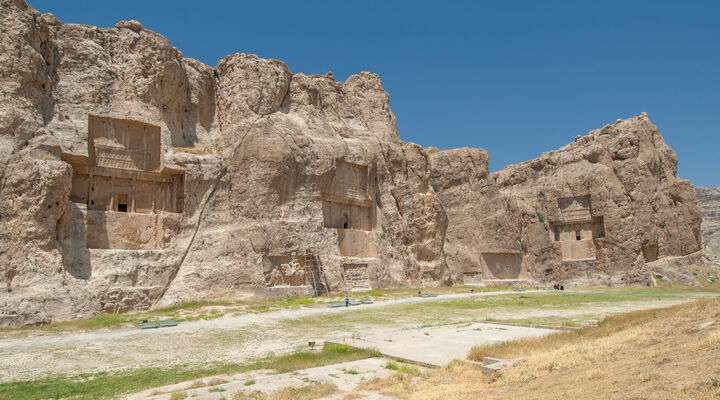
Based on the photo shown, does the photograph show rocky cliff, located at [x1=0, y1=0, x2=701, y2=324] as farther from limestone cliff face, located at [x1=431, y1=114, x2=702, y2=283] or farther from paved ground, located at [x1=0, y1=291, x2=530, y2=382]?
paved ground, located at [x1=0, y1=291, x2=530, y2=382]

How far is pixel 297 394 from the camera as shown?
9781 millimetres

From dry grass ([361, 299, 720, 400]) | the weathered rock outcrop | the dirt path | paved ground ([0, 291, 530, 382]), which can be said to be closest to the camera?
dry grass ([361, 299, 720, 400])

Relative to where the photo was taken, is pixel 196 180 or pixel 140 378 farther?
pixel 196 180

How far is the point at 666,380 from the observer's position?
7117 mm

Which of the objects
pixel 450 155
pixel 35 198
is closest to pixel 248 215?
pixel 35 198

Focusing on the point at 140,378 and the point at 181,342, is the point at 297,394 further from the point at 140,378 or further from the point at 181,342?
the point at 181,342

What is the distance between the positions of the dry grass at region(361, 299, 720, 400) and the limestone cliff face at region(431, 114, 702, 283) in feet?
125

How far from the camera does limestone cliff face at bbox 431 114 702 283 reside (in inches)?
1957

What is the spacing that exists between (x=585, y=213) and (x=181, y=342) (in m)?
44.1

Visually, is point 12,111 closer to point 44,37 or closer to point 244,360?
point 44,37

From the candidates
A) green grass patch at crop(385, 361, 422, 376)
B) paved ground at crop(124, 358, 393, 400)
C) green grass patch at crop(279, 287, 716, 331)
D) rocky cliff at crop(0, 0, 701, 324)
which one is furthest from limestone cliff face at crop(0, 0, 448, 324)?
green grass patch at crop(385, 361, 422, 376)

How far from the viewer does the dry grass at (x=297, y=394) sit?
9.62m

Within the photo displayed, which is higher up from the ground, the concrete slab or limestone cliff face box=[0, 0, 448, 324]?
limestone cliff face box=[0, 0, 448, 324]

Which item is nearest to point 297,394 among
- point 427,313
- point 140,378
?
point 140,378
